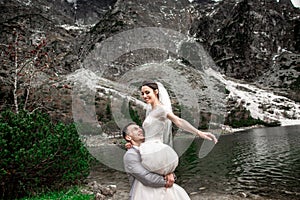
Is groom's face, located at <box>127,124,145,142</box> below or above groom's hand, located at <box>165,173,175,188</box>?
above

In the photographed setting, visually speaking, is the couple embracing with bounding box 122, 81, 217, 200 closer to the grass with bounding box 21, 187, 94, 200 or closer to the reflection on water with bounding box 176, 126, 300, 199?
the grass with bounding box 21, 187, 94, 200

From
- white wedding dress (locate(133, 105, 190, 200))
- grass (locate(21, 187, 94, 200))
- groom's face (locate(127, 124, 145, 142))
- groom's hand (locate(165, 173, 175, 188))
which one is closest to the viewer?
white wedding dress (locate(133, 105, 190, 200))

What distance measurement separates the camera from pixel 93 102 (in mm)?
104438

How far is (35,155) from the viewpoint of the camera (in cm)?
1228

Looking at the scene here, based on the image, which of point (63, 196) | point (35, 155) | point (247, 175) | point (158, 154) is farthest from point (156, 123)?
point (247, 175)

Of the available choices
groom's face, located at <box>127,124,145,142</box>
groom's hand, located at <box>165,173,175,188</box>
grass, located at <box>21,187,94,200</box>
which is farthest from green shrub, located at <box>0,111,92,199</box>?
groom's hand, located at <box>165,173,175,188</box>

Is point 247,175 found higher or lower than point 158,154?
lower

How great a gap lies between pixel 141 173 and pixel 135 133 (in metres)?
0.78

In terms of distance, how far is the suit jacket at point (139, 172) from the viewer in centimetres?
512

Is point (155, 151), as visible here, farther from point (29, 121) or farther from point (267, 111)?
point (267, 111)

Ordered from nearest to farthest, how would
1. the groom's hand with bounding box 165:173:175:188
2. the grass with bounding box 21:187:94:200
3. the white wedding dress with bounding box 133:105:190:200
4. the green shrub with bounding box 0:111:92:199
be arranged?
the white wedding dress with bounding box 133:105:190:200, the groom's hand with bounding box 165:173:175:188, the green shrub with bounding box 0:111:92:199, the grass with bounding box 21:187:94:200

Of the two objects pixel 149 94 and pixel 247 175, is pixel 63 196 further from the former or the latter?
pixel 247 175

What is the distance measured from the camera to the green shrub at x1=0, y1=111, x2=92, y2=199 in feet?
39.4

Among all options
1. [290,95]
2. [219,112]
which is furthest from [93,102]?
[290,95]
